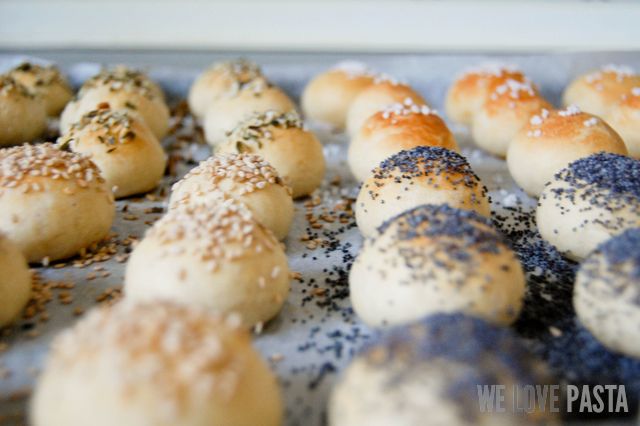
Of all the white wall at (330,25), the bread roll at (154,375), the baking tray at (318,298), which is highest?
the white wall at (330,25)

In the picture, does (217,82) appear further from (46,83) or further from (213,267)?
(213,267)

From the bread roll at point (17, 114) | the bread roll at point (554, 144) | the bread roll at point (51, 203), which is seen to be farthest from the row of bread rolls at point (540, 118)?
the bread roll at point (17, 114)

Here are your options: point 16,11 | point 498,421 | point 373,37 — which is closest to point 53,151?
point 498,421

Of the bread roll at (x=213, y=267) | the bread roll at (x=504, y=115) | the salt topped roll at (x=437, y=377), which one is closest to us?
the salt topped roll at (x=437, y=377)

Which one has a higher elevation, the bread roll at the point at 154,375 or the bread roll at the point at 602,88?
the bread roll at the point at 602,88

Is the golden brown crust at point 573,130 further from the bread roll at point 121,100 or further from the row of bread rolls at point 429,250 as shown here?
the bread roll at point 121,100

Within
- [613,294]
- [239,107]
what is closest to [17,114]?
[239,107]
